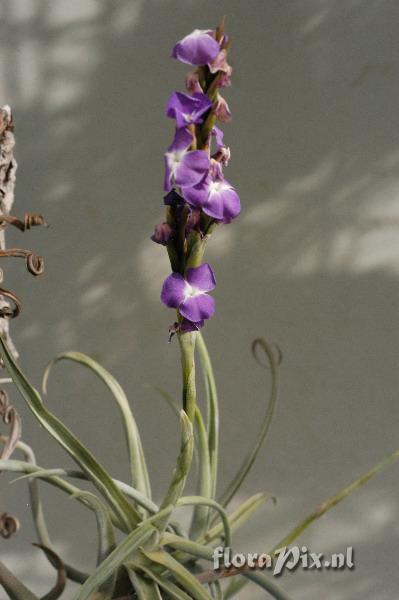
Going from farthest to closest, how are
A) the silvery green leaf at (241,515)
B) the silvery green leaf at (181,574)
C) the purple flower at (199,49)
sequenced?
the silvery green leaf at (241,515) < the silvery green leaf at (181,574) < the purple flower at (199,49)

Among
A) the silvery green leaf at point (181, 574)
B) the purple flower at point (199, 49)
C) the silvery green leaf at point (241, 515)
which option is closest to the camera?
the purple flower at point (199, 49)

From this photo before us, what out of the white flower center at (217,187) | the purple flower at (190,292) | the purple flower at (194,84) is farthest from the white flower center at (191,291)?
the purple flower at (194,84)

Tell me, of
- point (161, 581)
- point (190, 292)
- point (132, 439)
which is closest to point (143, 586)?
point (161, 581)

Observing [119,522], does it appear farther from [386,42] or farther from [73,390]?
[386,42]

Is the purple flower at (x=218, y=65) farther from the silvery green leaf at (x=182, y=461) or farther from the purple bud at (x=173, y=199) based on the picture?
the silvery green leaf at (x=182, y=461)

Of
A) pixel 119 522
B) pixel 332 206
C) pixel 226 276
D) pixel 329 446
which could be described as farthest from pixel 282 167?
pixel 119 522

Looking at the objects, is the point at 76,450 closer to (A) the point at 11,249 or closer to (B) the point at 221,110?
(A) the point at 11,249

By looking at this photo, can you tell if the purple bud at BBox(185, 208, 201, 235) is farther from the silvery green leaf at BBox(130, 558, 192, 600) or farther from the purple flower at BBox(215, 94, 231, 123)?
the silvery green leaf at BBox(130, 558, 192, 600)
